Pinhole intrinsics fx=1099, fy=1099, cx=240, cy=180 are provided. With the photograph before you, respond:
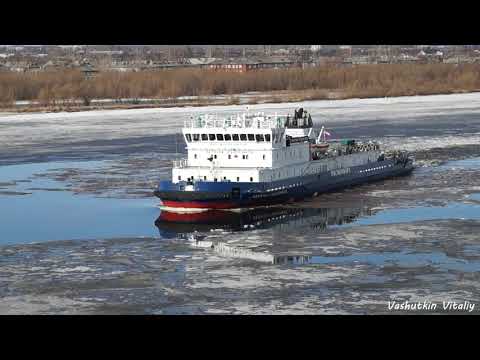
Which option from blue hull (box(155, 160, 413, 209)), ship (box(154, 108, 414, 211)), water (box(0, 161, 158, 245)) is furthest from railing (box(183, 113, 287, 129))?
water (box(0, 161, 158, 245))

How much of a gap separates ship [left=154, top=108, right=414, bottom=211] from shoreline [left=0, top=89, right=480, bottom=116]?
39.3m

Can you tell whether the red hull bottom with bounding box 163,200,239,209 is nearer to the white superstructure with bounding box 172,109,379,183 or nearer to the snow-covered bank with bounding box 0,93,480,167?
the white superstructure with bounding box 172,109,379,183

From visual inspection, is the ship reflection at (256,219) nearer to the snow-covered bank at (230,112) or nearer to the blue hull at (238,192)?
the blue hull at (238,192)

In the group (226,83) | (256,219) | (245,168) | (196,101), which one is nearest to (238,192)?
(256,219)

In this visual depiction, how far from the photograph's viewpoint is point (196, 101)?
8619 centimetres

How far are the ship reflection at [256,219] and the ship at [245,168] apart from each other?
54cm

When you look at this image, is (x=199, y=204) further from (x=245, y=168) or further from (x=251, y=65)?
(x=251, y=65)

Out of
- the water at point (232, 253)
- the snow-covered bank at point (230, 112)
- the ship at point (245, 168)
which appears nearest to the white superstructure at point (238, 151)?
the ship at point (245, 168)

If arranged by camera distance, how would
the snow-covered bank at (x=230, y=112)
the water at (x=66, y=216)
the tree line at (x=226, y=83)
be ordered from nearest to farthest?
the water at (x=66, y=216), the snow-covered bank at (x=230, y=112), the tree line at (x=226, y=83)

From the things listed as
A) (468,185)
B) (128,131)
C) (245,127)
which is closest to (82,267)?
(245,127)

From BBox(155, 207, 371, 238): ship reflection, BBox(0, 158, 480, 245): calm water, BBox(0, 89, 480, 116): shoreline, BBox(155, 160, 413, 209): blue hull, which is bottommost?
BBox(155, 207, 371, 238): ship reflection

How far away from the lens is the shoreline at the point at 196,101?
8131cm

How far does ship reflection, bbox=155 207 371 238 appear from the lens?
33781mm

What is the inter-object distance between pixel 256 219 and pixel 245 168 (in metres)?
3.71
